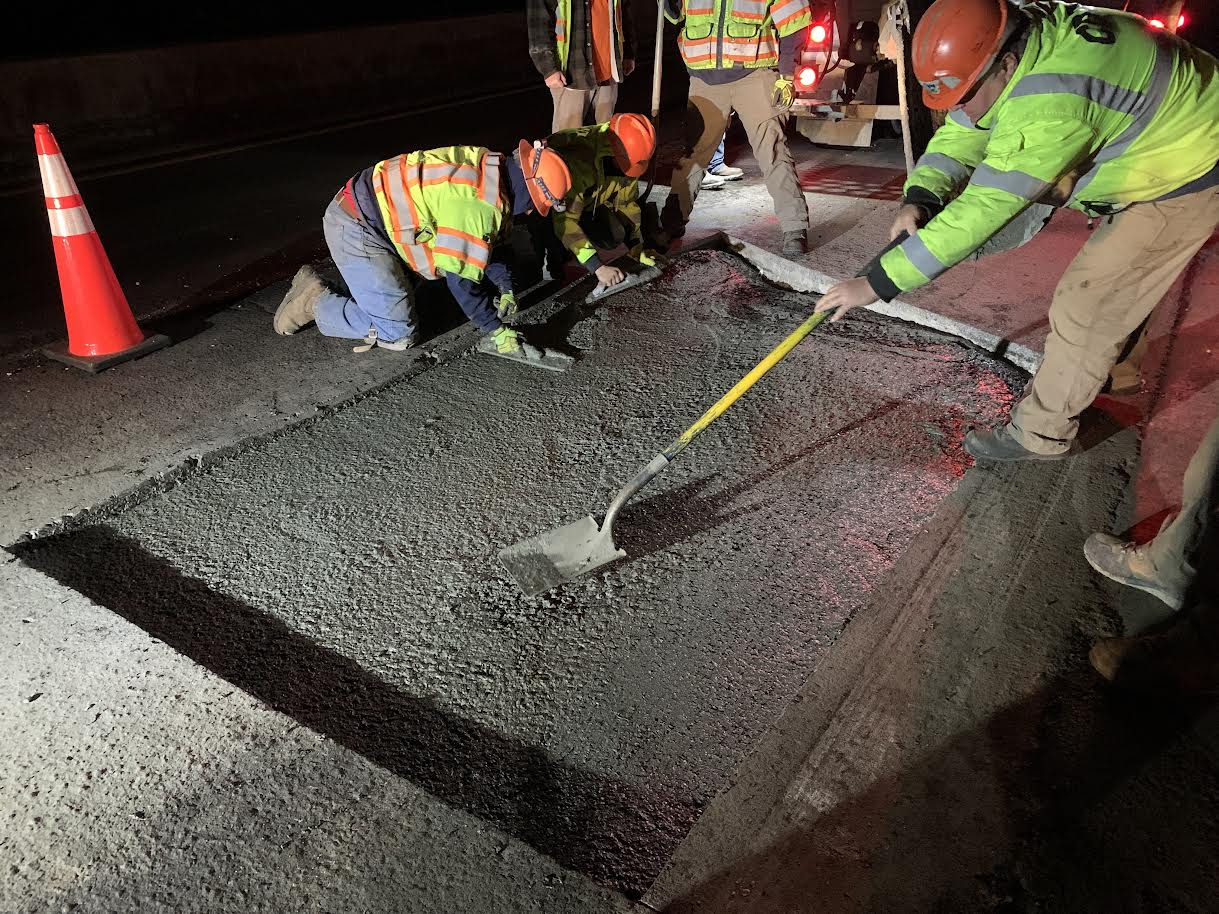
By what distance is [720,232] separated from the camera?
4.65m

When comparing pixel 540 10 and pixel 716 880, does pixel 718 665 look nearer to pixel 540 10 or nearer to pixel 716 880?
pixel 716 880

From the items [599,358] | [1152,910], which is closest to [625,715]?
[1152,910]

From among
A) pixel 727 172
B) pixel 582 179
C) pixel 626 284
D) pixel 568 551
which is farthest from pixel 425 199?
pixel 727 172

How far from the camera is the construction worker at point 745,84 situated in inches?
164

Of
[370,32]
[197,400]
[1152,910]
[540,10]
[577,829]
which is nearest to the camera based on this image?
[1152,910]

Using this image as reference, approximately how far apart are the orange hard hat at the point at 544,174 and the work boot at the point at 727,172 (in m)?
3.04

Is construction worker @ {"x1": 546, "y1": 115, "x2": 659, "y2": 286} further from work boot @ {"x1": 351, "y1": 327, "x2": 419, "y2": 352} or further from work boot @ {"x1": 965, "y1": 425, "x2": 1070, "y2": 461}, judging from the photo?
work boot @ {"x1": 965, "y1": 425, "x2": 1070, "y2": 461}

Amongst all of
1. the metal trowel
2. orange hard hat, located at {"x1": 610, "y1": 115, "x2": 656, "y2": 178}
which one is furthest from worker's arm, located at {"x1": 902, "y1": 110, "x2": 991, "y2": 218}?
the metal trowel

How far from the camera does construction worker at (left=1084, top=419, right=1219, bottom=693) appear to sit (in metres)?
1.76

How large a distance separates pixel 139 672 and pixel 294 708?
1.26ft

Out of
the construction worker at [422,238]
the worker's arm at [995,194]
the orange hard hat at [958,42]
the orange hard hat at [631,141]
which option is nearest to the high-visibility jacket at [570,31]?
the orange hard hat at [631,141]

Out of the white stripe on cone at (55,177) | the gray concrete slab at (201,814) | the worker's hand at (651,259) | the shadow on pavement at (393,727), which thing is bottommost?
the shadow on pavement at (393,727)

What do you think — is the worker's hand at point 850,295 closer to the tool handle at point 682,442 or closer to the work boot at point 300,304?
the tool handle at point 682,442

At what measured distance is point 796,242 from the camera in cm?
439
